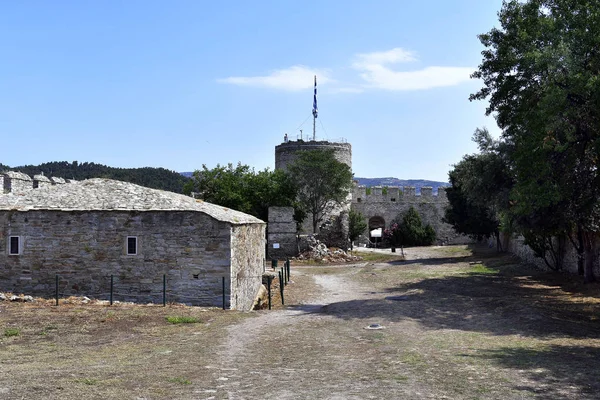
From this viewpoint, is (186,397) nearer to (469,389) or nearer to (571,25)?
(469,389)

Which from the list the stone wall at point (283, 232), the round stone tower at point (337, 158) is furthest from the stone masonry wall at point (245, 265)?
the round stone tower at point (337, 158)

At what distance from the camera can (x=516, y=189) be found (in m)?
17.1

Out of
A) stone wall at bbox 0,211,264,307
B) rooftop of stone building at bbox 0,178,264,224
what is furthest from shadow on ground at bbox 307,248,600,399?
rooftop of stone building at bbox 0,178,264,224

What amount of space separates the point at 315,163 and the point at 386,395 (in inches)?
1377

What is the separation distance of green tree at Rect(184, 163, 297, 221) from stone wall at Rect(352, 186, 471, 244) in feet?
51.5

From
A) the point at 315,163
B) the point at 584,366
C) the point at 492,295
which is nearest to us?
the point at 584,366

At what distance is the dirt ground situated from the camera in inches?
304

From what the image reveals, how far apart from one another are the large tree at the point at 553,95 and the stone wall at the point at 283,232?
2048 centimetres

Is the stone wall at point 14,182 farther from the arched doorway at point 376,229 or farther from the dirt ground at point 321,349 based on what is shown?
the arched doorway at point 376,229

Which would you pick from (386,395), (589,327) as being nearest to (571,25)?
(589,327)

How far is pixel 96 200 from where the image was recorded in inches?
687

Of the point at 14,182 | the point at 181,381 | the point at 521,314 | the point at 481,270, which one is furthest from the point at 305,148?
the point at 181,381

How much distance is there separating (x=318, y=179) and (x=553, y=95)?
28930 millimetres

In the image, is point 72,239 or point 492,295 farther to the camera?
point 492,295
